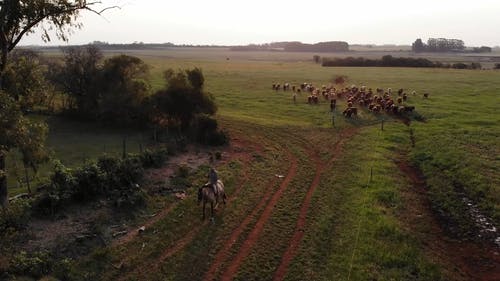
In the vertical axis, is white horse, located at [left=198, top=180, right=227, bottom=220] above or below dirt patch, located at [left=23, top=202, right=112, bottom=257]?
above

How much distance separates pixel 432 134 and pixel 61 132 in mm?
28317

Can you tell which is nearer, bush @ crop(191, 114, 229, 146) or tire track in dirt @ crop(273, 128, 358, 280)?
tire track in dirt @ crop(273, 128, 358, 280)

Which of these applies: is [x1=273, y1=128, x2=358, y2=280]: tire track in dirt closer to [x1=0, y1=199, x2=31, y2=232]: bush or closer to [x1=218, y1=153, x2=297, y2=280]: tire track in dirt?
[x1=218, y1=153, x2=297, y2=280]: tire track in dirt

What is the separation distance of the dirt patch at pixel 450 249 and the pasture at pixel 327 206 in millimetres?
60

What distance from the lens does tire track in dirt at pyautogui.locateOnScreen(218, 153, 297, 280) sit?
1552 centimetres

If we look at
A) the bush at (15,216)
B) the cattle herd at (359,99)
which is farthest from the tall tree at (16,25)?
Result: the cattle herd at (359,99)

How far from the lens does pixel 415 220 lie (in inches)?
805

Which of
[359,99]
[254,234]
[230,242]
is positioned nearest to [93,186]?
[230,242]

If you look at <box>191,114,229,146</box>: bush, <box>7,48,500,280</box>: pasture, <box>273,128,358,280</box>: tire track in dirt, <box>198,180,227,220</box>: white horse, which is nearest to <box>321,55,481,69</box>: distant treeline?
<box>7,48,500,280</box>: pasture

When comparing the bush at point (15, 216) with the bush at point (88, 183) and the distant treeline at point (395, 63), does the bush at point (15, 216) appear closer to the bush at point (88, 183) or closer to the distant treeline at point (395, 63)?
the bush at point (88, 183)

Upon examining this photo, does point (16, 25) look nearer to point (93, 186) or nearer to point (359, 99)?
point (93, 186)

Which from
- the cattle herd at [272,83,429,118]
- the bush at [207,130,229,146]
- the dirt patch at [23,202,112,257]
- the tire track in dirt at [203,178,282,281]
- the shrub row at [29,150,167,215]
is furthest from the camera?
the cattle herd at [272,83,429,118]

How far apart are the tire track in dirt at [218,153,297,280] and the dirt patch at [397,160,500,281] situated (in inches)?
225

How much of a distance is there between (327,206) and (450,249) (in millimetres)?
5342
